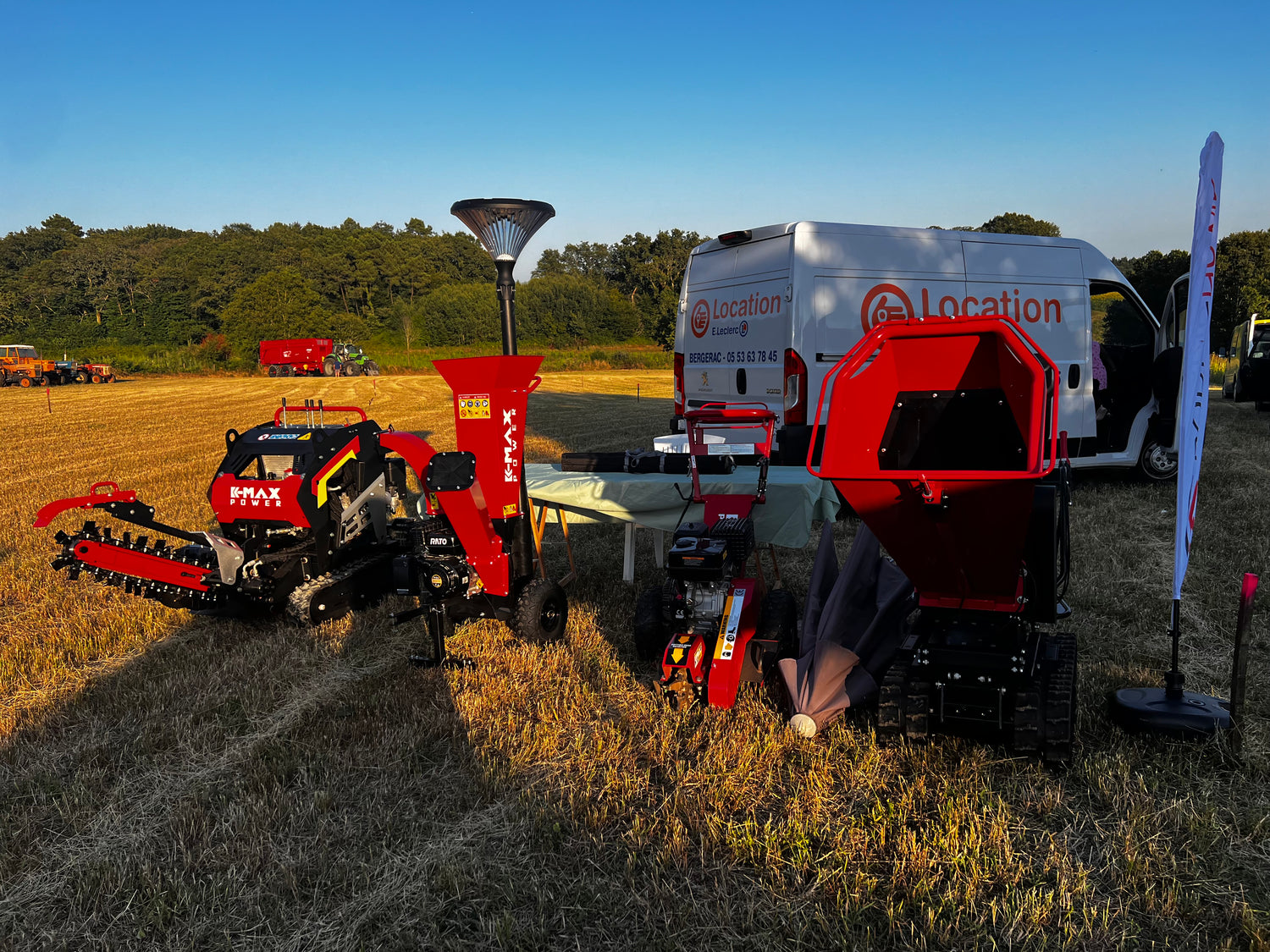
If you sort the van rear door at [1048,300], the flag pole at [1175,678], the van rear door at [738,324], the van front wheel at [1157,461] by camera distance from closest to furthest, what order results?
1. the flag pole at [1175,678]
2. the van rear door at [738,324]
3. the van rear door at [1048,300]
4. the van front wheel at [1157,461]

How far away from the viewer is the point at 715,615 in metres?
4.42

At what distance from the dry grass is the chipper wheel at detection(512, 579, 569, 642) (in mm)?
130

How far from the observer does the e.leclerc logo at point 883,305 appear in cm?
809

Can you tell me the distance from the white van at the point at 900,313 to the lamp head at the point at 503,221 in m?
3.51

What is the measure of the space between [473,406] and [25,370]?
4362cm

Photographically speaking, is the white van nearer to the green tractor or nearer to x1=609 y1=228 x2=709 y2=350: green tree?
the green tractor

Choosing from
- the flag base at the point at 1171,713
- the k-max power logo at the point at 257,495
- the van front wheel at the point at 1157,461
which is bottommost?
the flag base at the point at 1171,713

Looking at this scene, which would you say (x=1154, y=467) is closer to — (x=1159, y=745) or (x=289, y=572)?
(x=1159, y=745)

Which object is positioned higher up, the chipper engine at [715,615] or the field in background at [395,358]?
the field in background at [395,358]

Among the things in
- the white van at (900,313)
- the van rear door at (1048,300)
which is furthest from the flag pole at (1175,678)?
the van rear door at (1048,300)

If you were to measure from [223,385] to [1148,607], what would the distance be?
39.9 meters

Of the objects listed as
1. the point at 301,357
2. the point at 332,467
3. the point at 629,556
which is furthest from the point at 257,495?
the point at 301,357

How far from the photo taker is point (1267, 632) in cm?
489

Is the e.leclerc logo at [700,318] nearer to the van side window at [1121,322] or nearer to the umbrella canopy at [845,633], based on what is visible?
the van side window at [1121,322]
